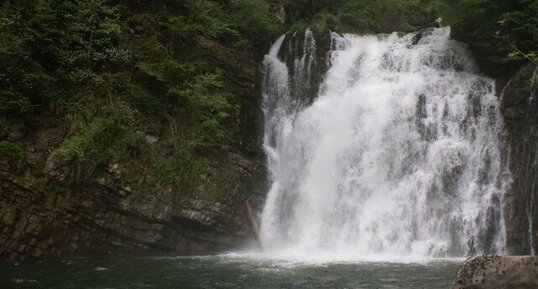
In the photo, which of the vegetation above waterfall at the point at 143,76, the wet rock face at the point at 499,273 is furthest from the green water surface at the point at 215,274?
the wet rock face at the point at 499,273

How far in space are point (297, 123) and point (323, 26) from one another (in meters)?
5.75

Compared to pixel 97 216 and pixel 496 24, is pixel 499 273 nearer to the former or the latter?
pixel 97 216

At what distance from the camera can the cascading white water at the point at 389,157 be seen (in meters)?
16.5

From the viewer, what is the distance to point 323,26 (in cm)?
2377

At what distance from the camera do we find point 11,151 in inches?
581

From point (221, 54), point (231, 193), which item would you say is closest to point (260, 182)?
point (231, 193)

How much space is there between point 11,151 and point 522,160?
16442mm

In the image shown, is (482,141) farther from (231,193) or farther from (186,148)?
(186,148)

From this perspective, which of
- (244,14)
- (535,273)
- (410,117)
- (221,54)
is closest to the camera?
(535,273)

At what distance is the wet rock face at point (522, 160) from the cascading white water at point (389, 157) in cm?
35

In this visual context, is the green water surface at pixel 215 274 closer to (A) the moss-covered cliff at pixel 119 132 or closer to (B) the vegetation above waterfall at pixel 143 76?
(A) the moss-covered cliff at pixel 119 132

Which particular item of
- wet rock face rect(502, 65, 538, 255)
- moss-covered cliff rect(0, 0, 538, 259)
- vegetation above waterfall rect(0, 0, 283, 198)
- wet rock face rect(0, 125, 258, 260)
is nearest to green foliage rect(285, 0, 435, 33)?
moss-covered cliff rect(0, 0, 538, 259)

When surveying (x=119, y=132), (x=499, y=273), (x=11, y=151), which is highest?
(x=119, y=132)

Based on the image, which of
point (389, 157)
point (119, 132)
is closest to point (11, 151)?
point (119, 132)
